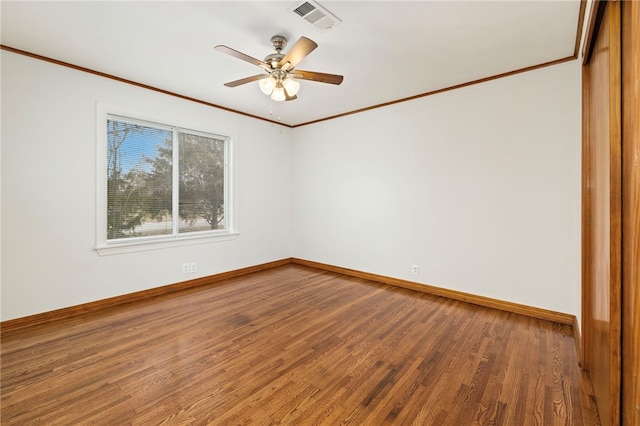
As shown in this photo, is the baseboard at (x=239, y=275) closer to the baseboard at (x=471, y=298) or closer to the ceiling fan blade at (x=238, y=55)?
the baseboard at (x=471, y=298)

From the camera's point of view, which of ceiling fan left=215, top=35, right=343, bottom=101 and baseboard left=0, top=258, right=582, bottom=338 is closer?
ceiling fan left=215, top=35, right=343, bottom=101

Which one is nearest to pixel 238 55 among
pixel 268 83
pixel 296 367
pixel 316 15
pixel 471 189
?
pixel 268 83

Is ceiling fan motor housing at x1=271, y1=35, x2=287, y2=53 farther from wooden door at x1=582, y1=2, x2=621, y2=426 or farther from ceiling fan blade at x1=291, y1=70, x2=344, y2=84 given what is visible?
wooden door at x1=582, y1=2, x2=621, y2=426

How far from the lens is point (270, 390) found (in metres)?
1.83

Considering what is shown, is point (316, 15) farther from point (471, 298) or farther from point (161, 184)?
point (471, 298)

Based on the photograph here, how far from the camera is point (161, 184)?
3.84 meters

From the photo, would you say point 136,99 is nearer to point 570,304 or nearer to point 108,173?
point 108,173

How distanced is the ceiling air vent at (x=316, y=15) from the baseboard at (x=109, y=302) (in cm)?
356

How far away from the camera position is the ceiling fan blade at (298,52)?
200 centimetres

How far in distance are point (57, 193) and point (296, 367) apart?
307 cm

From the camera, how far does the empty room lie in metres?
1.68

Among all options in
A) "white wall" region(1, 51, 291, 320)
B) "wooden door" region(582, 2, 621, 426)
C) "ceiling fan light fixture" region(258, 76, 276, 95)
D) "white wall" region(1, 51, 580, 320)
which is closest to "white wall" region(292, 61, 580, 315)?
"white wall" region(1, 51, 580, 320)

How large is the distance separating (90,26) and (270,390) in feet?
10.5

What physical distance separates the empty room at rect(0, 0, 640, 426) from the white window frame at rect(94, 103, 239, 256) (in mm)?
27
